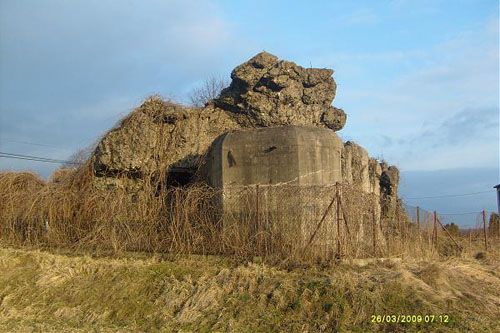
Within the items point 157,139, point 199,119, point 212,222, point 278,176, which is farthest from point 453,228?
point 212,222

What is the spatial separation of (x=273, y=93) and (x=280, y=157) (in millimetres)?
3414

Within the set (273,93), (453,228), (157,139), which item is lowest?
(453,228)

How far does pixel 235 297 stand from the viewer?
8430 mm

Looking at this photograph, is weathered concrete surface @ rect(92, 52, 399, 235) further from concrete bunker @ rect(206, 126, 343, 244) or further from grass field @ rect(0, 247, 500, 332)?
grass field @ rect(0, 247, 500, 332)

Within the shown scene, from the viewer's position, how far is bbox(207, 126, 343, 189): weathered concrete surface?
36.3 feet

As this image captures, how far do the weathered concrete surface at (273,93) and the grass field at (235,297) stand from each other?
200 inches

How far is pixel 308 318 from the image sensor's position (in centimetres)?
759

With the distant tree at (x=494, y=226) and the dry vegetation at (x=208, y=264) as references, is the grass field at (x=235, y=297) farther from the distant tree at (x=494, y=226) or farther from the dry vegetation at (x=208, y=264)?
the distant tree at (x=494, y=226)

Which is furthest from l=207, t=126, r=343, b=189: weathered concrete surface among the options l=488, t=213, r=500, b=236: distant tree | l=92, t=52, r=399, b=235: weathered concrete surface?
l=488, t=213, r=500, b=236: distant tree

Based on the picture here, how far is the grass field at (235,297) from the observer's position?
24.6 ft

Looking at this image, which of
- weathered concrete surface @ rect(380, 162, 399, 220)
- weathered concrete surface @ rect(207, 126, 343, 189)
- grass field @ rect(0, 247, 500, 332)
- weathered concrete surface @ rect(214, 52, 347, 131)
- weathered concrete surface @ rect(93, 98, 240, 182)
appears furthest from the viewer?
weathered concrete surface @ rect(380, 162, 399, 220)

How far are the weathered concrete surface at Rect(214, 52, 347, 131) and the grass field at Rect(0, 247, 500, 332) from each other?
5.09m

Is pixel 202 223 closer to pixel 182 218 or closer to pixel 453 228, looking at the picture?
pixel 182 218

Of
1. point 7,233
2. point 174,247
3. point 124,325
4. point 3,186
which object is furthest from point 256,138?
point 3,186
